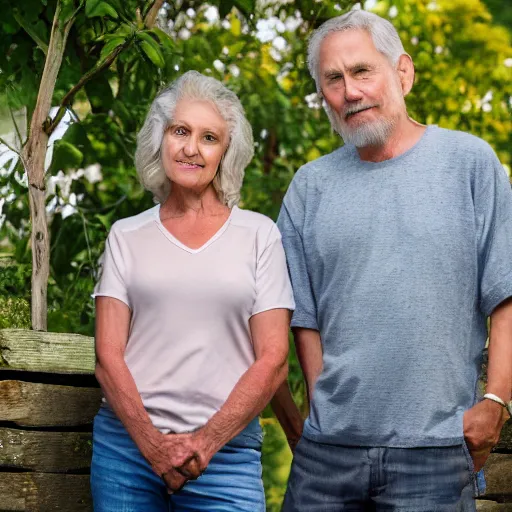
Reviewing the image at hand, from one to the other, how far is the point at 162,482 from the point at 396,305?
0.68 m

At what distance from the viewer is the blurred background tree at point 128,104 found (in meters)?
3.50

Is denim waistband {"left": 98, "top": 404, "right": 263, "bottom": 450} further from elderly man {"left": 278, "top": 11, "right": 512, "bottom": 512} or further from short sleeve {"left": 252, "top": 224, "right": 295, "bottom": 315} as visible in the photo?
short sleeve {"left": 252, "top": 224, "right": 295, "bottom": 315}

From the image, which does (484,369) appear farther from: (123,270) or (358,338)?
(123,270)

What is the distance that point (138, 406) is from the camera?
8.30ft

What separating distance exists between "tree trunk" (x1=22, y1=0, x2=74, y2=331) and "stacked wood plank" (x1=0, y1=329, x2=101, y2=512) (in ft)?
0.88

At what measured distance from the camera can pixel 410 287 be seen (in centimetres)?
249

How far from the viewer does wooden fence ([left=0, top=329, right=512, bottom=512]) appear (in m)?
3.00

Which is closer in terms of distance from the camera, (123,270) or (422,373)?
(422,373)

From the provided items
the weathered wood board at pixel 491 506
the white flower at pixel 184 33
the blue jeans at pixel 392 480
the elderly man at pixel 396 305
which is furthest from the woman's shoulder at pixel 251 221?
the white flower at pixel 184 33

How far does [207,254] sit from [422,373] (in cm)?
57

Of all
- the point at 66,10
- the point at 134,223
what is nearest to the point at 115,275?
the point at 134,223

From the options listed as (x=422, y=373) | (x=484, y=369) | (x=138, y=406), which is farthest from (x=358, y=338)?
(x=484, y=369)

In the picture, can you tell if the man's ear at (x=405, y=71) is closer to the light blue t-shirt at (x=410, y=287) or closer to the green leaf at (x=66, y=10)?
the light blue t-shirt at (x=410, y=287)

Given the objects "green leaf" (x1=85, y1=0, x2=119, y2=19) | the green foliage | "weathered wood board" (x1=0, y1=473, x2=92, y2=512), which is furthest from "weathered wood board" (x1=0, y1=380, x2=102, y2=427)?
"green leaf" (x1=85, y1=0, x2=119, y2=19)
